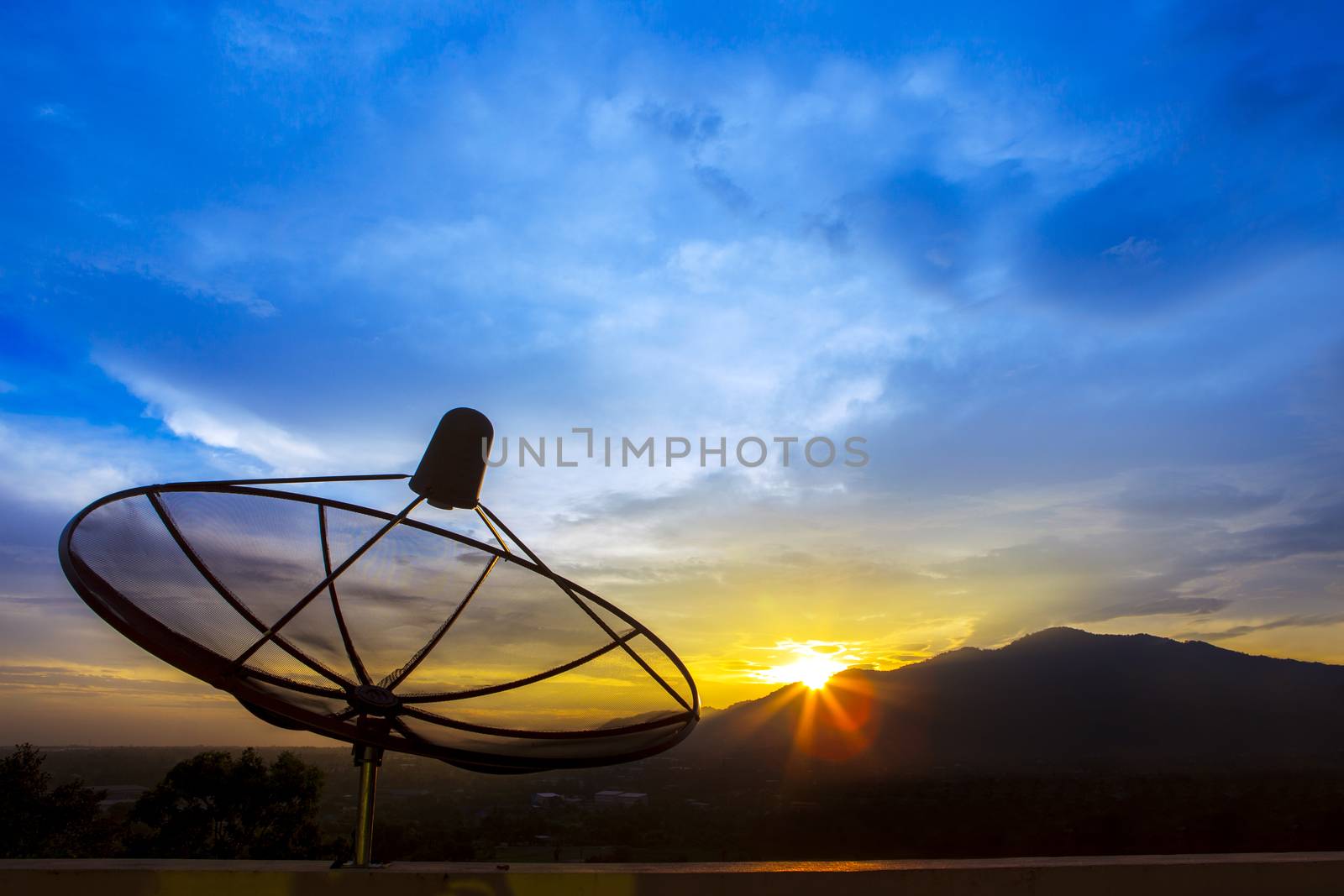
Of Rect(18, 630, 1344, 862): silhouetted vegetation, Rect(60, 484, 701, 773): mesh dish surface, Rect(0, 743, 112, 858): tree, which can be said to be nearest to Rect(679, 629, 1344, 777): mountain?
Rect(18, 630, 1344, 862): silhouetted vegetation

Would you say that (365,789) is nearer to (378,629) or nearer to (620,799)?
(378,629)

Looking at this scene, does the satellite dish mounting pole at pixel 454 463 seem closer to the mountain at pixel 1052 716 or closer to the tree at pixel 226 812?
the tree at pixel 226 812

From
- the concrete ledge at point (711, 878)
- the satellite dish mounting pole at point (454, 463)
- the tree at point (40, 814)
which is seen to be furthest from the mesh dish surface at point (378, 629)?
the tree at point (40, 814)

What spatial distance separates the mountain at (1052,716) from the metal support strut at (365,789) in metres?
66.0

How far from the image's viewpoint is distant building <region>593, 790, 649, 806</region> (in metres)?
48.1

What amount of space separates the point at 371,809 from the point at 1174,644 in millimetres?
144938

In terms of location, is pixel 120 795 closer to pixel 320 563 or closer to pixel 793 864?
pixel 320 563

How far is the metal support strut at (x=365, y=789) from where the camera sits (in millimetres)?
4945

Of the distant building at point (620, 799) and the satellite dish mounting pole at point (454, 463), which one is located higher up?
the satellite dish mounting pole at point (454, 463)

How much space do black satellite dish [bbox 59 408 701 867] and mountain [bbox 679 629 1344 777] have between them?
63575 millimetres

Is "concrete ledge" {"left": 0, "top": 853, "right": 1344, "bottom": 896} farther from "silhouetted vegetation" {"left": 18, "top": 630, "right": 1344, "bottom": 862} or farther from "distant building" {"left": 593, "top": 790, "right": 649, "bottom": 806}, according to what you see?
"distant building" {"left": 593, "top": 790, "right": 649, "bottom": 806}

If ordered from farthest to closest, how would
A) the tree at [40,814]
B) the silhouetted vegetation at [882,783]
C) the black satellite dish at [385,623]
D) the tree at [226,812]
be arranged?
1. the silhouetted vegetation at [882,783]
2. the tree at [226,812]
3. the tree at [40,814]
4. the black satellite dish at [385,623]

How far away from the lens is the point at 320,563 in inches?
286

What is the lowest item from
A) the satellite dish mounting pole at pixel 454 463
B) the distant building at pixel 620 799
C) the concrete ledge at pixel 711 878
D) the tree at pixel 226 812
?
the distant building at pixel 620 799
